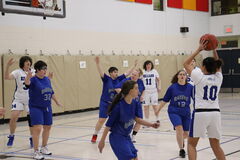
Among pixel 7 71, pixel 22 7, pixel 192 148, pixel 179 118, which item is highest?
pixel 22 7

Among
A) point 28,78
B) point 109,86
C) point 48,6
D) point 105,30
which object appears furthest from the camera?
point 105,30

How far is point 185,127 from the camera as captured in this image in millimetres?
8008

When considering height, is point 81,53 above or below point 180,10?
below

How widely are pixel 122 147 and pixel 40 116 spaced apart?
9.45 feet

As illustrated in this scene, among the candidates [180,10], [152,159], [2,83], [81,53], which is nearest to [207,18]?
[180,10]

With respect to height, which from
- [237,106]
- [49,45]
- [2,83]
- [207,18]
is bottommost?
[237,106]

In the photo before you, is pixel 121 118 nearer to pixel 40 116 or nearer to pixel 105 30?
pixel 40 116

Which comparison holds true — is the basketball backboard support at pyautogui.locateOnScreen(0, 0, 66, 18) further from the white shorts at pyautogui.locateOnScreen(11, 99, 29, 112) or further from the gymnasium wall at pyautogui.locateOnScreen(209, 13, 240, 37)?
the gymnasium wall at pyautogui.locateOnScreen(209, 13, 240, 37)

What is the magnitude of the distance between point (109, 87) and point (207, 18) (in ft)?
53.0

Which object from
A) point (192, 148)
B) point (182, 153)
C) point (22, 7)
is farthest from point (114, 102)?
point (22, 7)

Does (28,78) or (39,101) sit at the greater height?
(28,78)

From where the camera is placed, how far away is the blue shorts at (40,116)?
25.1 ft

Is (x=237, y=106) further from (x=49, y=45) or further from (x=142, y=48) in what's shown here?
(x=49, y=45)

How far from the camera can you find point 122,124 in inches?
210
